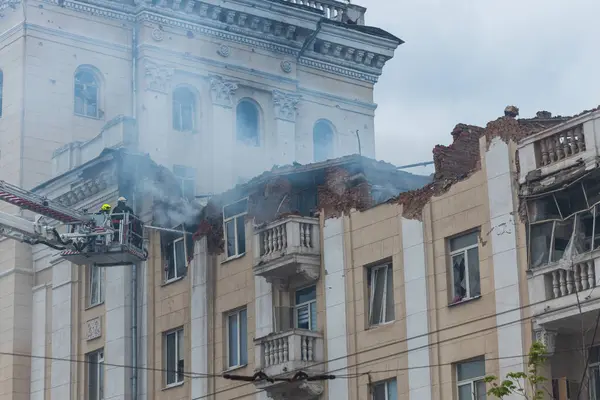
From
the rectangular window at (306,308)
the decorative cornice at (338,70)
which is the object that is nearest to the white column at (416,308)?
the rectangular window at (306,308)

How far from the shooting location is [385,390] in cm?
4022

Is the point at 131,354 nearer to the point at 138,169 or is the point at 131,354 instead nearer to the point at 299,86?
the point at 138,169

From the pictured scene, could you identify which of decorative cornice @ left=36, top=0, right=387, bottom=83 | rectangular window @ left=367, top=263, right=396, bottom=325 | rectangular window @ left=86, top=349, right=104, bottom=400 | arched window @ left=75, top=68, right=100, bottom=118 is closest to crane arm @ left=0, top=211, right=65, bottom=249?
rectangular window @ left=86, top=349, right=104, bottom=400

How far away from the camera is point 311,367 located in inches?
1642

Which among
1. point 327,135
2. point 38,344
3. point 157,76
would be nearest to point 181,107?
point 157,76

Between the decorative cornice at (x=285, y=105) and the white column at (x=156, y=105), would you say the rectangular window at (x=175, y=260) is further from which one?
the decorative cornice at (x=285, y=105)

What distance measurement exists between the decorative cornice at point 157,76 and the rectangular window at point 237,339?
51.2 ft

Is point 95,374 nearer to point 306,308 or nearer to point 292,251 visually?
point 306,308

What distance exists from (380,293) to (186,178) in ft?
57.2

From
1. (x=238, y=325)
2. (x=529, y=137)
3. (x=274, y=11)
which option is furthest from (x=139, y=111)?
(x=529, y=137)

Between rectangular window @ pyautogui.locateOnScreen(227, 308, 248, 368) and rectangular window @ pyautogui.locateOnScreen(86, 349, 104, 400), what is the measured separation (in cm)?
618

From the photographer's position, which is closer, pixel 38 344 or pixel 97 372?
pixel 97 372

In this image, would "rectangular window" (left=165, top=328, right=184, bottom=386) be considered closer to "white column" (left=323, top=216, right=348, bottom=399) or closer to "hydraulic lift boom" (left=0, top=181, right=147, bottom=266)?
"hydraulic lift boom" (left=0, top=181, right=147, bottom=266)

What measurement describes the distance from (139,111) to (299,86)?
715cm
